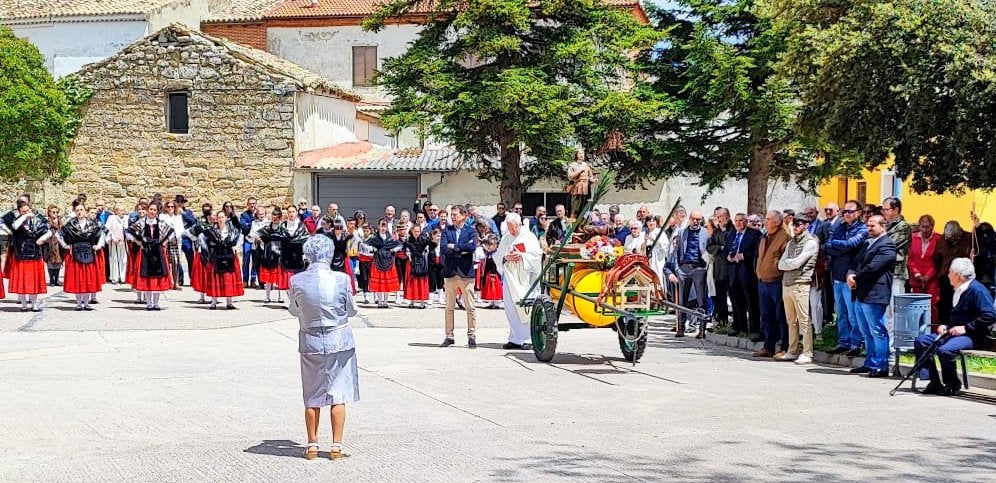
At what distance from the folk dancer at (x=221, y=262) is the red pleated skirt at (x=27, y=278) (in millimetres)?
2680

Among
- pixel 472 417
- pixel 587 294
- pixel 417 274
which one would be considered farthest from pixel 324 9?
pixel 472 417

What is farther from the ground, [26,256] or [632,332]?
[26,256]

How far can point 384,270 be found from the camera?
22.9 meters

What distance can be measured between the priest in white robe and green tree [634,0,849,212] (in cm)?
1241

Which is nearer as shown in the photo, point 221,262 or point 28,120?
point 221,262

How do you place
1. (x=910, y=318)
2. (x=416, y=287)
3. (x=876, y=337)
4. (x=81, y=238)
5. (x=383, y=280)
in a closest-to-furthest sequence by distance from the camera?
(x=910, y=318) → (x=876, y=337) → (x=81, y=238) → (x=416, y=287) → (x=383, y=280)

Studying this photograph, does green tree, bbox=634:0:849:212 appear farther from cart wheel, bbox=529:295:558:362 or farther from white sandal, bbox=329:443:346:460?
white sandal, bbox=329:443:346:460

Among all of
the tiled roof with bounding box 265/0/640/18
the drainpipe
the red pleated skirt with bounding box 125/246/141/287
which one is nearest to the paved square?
the red pleated skirt with bounding box 125/246/141/287

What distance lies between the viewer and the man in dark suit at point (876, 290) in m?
13.9

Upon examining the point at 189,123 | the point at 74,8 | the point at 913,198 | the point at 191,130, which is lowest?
the point at 913,198

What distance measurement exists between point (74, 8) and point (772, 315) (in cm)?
3640

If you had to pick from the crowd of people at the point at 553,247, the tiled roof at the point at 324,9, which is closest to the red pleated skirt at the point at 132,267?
the crowd of people at the point at 553,247

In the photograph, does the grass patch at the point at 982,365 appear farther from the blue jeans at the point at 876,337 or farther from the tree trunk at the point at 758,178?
the tree trunk at the point at 758,178

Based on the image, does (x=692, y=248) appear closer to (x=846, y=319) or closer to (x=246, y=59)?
(x=846, y=319)
